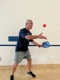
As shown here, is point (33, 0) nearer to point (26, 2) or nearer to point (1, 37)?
point (26, 2)

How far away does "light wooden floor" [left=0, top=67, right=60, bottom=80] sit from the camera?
2941 mm

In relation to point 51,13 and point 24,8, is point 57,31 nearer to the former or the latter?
point 51,13

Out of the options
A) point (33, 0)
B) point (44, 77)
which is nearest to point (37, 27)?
point (33, 0)

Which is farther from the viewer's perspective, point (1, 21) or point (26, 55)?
point (1, 21)

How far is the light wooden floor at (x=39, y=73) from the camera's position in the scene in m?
2.94

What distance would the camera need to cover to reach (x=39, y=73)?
10.7 ft

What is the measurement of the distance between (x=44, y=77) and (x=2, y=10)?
1.75 m

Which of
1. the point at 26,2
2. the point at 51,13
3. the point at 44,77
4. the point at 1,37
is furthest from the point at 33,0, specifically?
the point at 44,77

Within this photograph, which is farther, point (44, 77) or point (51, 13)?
point (51, 13)

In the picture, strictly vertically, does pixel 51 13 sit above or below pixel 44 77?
above

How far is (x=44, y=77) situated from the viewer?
9.82 ft

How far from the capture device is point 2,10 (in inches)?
135

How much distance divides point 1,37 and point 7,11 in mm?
620

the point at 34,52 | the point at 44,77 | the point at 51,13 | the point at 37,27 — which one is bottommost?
the point at 44,77
